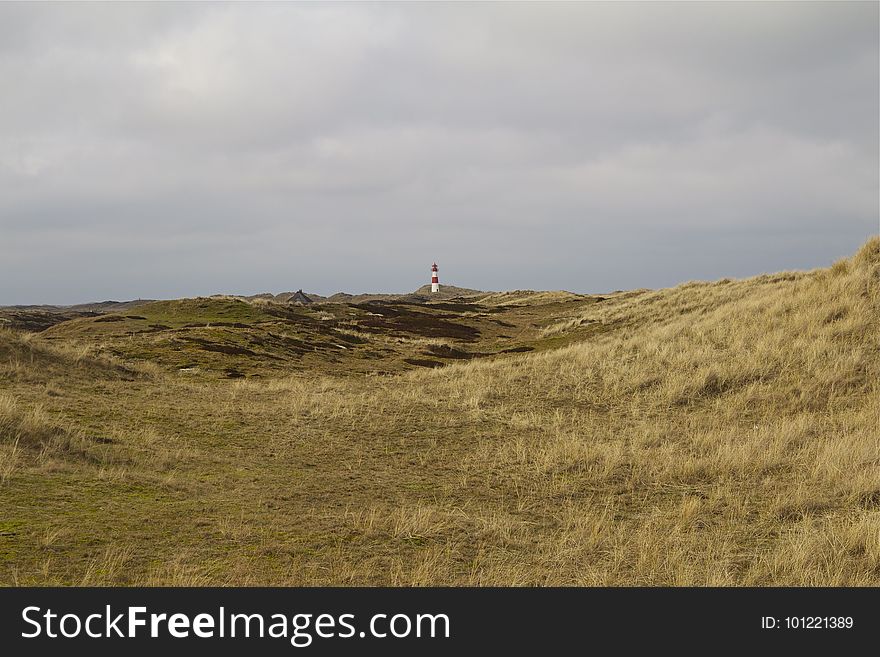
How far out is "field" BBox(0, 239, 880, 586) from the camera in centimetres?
739

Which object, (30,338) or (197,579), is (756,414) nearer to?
(197,579)

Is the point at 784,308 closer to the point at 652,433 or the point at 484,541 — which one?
the point at 652,433

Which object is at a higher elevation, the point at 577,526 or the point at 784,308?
the point at 784,308

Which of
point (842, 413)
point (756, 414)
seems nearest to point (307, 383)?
point (756, 414)

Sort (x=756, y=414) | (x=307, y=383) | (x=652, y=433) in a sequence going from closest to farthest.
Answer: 1. (x=652, y=433)
2. (x=756, y=414)
3. (x=307, y=383)

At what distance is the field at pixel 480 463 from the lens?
739cm

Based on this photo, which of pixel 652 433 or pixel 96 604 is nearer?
pixel 96 604

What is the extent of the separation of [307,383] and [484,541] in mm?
16779

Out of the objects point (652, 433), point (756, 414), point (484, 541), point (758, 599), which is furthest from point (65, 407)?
point (756, 414)

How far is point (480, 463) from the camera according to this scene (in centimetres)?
1324

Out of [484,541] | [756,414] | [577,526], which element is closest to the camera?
[484,541]

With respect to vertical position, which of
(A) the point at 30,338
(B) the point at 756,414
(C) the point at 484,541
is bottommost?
(C) the point at 484,541

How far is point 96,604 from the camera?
18.5ft

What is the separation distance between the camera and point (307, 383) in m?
24.2
